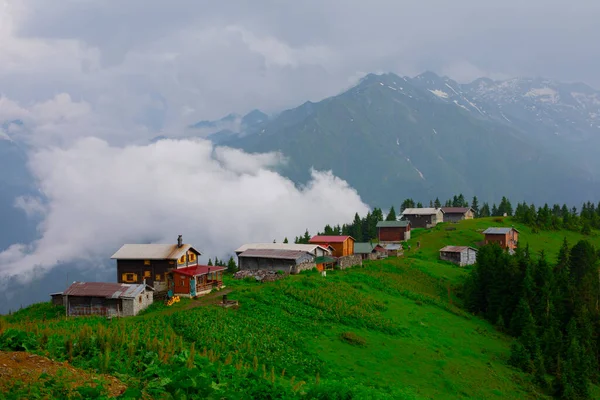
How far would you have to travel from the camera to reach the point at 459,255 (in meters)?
81.9

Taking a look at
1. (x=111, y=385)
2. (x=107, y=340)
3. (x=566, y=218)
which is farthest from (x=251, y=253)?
(x=566, y=218)

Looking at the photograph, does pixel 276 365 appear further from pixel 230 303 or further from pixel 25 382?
pixel 25 382

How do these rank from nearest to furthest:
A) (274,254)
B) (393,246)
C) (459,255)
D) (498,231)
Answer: (274,254), (459,255), (498,231), (393,246)

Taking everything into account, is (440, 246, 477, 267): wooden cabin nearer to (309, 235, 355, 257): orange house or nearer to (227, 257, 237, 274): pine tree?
(309, 235, 355, 257): orange house

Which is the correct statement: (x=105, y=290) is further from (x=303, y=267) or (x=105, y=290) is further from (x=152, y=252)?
(x=303, y=267)

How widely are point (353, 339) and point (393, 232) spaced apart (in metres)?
67.3

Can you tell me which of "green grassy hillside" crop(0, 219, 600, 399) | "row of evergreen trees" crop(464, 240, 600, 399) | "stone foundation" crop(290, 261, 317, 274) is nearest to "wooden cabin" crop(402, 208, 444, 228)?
"row of evergreen trees" crop(464, 240, 600, 399)

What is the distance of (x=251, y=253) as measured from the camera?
64.9 metres

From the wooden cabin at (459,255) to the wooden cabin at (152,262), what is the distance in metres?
48.5

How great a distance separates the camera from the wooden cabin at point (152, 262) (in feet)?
166

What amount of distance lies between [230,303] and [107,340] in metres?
20.8

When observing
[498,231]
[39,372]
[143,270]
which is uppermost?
[498,231]

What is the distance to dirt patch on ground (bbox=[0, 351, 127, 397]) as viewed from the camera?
14227 mm

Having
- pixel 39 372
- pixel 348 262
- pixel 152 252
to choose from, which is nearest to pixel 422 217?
pixel 348 262
